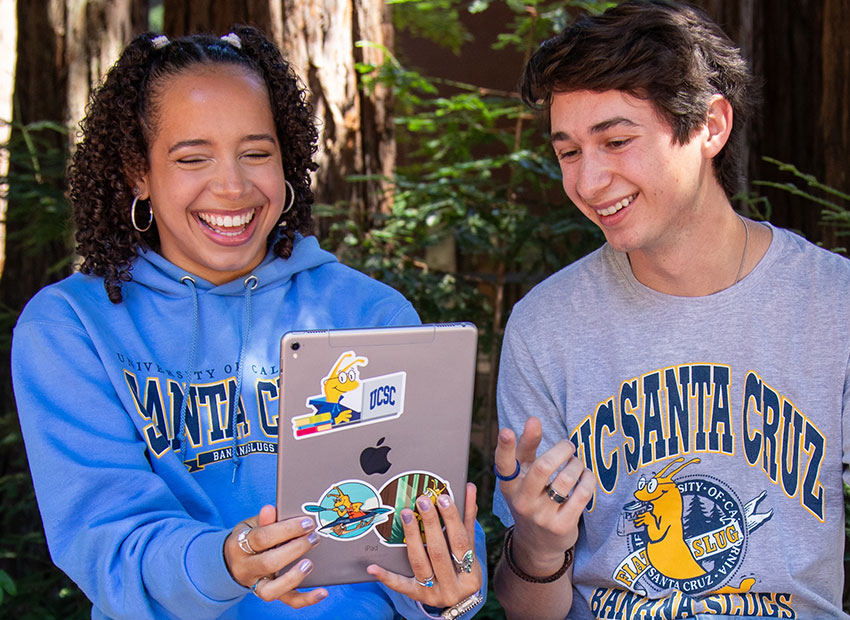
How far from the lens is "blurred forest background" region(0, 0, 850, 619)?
3.44 metres

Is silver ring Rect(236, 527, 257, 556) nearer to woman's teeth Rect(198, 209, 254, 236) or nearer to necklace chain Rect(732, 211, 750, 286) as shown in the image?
woman's teeth Rect(198, 209, 254, 236)

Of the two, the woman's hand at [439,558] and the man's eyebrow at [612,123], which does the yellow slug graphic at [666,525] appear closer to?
the woman's hand at [439,558]

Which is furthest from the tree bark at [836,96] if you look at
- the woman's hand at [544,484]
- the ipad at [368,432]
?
the ipad at [368,432]

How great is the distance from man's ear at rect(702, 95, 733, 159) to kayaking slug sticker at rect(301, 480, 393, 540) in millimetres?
1207

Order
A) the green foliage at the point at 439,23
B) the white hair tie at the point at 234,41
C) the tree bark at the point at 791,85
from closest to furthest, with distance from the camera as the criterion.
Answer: the white hair tie at the point at 234,41 < the tree bark at the point at 791,85 < the green foliage at the point at 439,23

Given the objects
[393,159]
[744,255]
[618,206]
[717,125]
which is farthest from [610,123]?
[393,159]

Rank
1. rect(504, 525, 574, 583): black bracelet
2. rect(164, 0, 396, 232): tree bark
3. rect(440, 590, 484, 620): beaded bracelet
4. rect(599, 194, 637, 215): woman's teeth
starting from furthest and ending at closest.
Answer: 1. rect(164, 0, 396, 232): tree bark
2. rect(599, 194, 637, 215): woman's teeth
3. rect(504, 525, 574, 583): black bracelet
4. rect(440, 590, 484, 620): beaded bracelet

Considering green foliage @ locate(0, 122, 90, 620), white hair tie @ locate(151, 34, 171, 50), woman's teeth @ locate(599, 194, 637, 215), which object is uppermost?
white hair tie @ locate(151, 34, 171, 50)

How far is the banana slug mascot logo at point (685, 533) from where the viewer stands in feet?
6.62

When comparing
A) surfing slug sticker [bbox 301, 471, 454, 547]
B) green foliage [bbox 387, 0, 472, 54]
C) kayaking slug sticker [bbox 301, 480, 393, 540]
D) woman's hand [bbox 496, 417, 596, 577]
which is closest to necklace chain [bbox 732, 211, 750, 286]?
woman's hand [bbox 496, 417, 596, 577]

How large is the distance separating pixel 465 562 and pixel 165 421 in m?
0.74

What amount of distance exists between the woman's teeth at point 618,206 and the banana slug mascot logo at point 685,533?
0.61 metres

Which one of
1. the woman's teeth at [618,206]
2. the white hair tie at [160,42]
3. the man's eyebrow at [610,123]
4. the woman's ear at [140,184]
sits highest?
the white hair tie at [160,42]

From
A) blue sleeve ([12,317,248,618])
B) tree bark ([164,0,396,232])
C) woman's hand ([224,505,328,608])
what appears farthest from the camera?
tree bark ([164,0,396,232])
